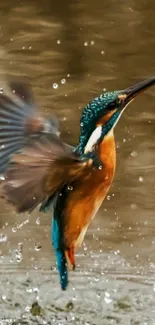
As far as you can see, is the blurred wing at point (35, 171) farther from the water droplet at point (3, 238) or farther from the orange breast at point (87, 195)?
the water droplet at point (3, 238)

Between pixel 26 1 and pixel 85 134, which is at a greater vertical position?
pixel 85 134

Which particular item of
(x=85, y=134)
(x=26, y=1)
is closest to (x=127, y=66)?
(x=26, y=1)

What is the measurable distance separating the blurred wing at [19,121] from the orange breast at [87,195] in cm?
21

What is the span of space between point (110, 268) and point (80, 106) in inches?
92.0

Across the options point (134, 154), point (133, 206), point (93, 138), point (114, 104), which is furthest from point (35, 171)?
point (134, 154)

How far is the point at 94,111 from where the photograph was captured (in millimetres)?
3201

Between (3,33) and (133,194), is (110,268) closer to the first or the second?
(133,194)

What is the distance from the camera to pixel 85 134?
3213 millimetres

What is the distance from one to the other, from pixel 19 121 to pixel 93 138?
0.34 meters

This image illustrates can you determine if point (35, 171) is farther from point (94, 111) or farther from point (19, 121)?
point (19, 121)

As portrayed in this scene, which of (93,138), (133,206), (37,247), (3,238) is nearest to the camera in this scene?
(93,138)

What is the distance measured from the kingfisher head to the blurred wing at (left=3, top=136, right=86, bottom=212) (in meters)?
0.08

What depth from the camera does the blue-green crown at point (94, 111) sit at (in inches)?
126

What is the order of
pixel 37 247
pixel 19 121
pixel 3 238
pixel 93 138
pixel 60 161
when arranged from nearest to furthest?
pixel 60 161 → pixel 93 138 → pixel 19 121 → pixel 37 247 → pixel 3 238
